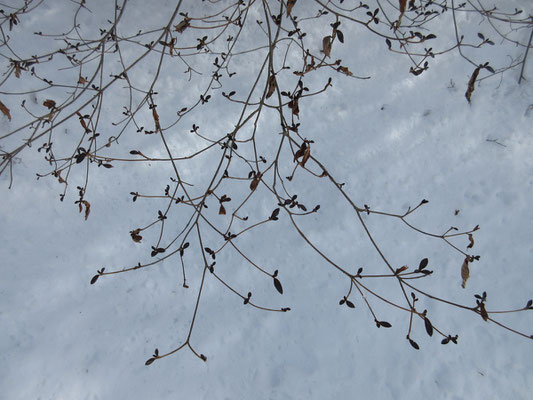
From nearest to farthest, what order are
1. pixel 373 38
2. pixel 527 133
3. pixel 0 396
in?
pixel 0 396
pixel 527 133
pixel 373 38

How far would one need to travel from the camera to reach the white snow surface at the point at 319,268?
213cm

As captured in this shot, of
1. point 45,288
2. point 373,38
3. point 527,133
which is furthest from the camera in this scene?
point 373,38

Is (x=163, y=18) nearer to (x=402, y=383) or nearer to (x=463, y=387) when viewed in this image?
(x=402, y=383)

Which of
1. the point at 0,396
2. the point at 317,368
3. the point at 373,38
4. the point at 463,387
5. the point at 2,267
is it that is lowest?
the point at 463,387

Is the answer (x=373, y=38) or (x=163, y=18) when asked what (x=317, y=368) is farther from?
(x=163, y=18)

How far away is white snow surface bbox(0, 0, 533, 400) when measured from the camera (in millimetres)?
2133

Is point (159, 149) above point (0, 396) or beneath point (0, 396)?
above

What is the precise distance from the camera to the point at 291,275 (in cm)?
229

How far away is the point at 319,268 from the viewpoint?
90.4 inches

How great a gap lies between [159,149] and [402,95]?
5.40 ft

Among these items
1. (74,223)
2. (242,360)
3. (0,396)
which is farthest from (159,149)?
(0,396)

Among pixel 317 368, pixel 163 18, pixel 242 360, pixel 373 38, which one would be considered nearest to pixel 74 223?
pixel 242 360

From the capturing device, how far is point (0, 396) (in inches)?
82.1

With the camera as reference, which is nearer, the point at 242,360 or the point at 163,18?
the point at 242,360
